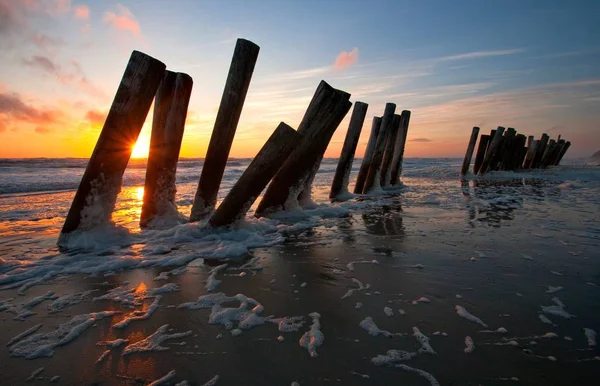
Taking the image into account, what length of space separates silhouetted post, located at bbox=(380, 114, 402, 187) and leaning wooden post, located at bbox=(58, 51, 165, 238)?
7.62 meters

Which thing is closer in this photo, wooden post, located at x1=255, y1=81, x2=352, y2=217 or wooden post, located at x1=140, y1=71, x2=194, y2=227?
wooden post, located at x1=140, y1=71, x2=194, y2=227

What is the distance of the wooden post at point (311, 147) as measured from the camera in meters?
5.57

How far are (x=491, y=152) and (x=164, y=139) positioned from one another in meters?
16.9

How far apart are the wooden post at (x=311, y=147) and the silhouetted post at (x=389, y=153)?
4890 mm

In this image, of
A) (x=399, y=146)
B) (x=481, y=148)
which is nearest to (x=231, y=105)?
(x=399, y=146)

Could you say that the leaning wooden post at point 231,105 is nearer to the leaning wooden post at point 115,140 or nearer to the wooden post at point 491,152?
the leaning wooden post at point 115,140

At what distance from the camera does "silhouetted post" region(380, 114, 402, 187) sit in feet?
34.1

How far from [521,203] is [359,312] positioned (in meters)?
6.73

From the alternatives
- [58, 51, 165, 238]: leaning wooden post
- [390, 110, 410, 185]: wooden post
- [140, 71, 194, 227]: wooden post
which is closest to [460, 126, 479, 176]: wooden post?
[390, 110, 410, 185]: wooden post

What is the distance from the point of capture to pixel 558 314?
7.55 ft

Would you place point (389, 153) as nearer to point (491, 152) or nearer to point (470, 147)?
point (470, 147)

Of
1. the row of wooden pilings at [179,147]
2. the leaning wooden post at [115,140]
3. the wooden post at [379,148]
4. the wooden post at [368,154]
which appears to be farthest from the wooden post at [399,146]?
the leaning wooden post at [115,140]

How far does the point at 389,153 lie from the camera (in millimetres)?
10766

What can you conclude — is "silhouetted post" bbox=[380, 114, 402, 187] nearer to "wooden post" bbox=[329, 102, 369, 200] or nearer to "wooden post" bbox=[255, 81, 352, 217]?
"wooden post" bbox=[329, 102, 369, 200]
